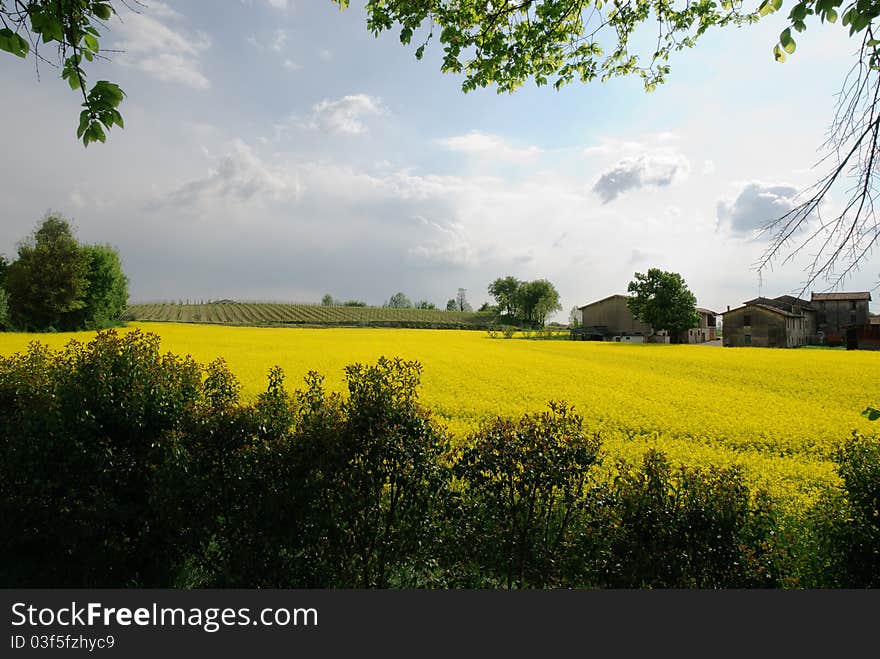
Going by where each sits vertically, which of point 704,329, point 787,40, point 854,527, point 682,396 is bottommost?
point 682,396

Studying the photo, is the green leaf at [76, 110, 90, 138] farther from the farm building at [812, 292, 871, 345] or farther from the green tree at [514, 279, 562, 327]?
the green tree at [514, 279, 562, 327]

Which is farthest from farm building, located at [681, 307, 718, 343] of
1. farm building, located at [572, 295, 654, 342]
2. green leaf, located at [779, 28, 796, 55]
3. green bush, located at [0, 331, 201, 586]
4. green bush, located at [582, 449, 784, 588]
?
green bush, located at [0, 331, 201, 586]

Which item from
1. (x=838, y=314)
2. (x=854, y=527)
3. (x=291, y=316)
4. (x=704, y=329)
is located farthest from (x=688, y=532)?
(x=291, y=316)

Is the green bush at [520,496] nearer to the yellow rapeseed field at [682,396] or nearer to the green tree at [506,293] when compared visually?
the yellow rapeseed field at [682,396]

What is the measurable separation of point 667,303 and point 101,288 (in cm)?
6024

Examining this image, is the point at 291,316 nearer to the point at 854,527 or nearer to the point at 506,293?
the point at 506,293

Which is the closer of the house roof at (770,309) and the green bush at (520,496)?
the green bush at (520,496)

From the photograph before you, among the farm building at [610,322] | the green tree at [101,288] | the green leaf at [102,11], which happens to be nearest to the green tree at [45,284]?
the green tree at [101,288]

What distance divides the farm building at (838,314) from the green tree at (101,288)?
75453mm

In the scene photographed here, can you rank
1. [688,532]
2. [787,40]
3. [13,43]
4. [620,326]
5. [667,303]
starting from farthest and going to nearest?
[620,326] → [667,303] → [688,532] → [787,40] → [13,43]

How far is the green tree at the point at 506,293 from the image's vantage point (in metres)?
93.9

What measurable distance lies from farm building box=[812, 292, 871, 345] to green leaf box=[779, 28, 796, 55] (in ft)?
193

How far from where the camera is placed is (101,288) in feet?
143

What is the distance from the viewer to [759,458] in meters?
9.20
